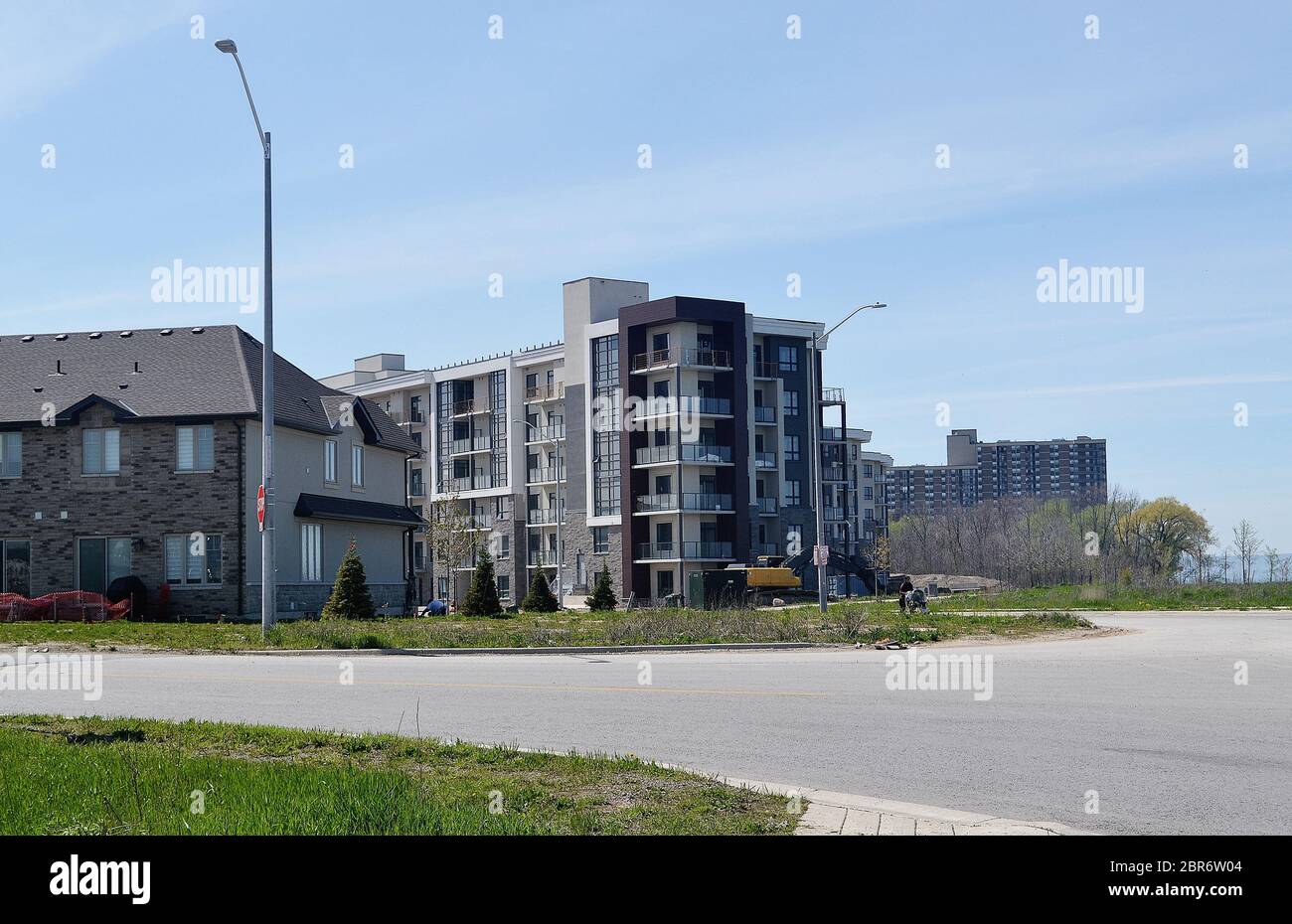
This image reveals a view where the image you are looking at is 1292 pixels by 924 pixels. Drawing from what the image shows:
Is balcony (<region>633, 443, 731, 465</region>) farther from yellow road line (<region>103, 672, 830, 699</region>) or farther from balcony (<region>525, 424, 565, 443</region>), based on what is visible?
yellow road line (<region>103, 672, 830, 699</region>)

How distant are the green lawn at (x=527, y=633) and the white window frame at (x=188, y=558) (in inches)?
271

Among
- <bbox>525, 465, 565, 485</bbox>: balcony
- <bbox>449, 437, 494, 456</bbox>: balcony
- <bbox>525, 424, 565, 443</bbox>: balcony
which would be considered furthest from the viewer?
<bbox>449, 437, 494, 456</bbox>: balcony

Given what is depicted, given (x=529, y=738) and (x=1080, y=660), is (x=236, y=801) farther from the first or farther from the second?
(x=1080, y=660)

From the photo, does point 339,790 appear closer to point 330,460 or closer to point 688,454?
point 330,460

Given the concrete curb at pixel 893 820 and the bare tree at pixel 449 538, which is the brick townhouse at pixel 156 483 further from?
the bare tree at pixel 449 538

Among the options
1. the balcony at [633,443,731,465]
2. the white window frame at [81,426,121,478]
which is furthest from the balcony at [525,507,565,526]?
the white window frame at [81,426,121,478]

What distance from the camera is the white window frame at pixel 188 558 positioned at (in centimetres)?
3834

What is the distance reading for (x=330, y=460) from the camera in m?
44.8

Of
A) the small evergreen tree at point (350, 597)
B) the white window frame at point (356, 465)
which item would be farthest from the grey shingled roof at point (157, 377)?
the small evergreen tree at point (350, 597)

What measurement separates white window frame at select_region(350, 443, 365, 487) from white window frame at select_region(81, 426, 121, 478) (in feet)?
30.0

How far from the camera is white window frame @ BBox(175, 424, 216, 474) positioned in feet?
127

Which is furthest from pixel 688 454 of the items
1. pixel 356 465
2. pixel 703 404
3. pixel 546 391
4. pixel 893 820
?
pixel 893 820

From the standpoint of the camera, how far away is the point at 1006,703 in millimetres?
14531
